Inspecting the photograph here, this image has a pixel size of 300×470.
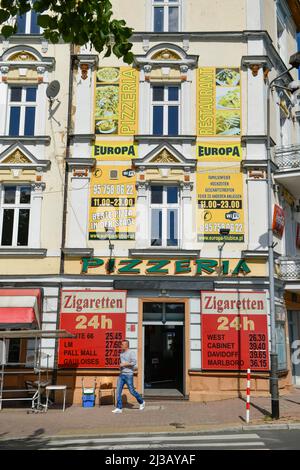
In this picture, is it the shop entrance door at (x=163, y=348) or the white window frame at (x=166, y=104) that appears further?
the white window frame at (x=166, y=104)

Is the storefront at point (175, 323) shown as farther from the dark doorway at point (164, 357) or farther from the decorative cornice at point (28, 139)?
the decorative cornice at point (28, 139)

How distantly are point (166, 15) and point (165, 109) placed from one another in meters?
3.64

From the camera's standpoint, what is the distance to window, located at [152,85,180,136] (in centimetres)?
1748

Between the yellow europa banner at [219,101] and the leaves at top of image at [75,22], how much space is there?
10067 mm

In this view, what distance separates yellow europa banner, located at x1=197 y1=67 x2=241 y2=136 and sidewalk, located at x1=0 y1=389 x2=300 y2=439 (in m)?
8.68

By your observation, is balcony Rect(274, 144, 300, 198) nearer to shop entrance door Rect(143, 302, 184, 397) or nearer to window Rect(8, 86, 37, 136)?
shop entrance door Rect(143, 302, 184, 397)

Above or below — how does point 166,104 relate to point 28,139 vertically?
above

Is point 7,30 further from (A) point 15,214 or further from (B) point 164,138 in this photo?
(A) point 15,214

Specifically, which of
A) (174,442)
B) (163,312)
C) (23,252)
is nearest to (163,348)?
(163,312)

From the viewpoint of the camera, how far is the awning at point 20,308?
49.2 ft

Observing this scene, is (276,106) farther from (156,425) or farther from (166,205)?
(156,425)

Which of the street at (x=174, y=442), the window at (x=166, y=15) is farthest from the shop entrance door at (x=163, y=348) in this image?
the window at (x=166, y=15)

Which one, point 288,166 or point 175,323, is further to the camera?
point 288,166

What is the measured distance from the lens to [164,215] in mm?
16828
